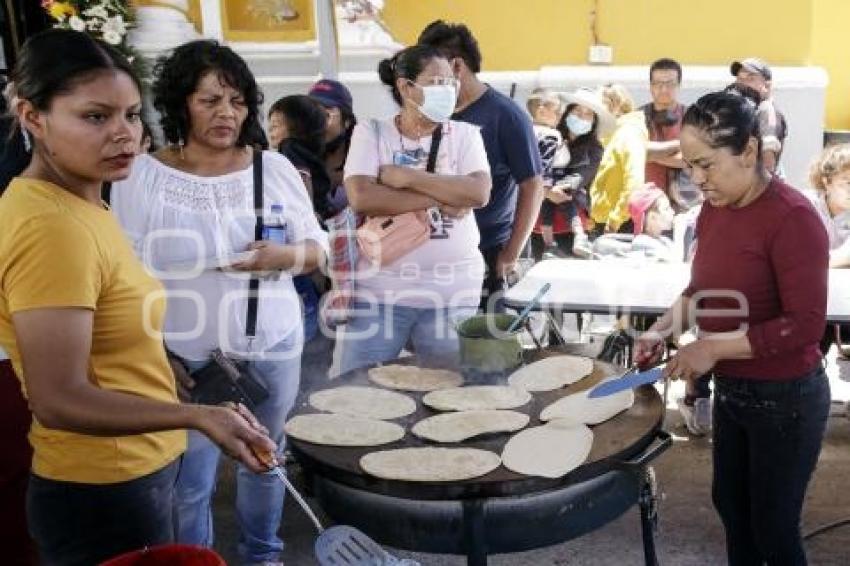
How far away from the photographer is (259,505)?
2652 millimetres

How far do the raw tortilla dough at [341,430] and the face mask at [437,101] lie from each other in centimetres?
124

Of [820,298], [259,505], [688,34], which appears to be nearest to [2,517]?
[259,505]

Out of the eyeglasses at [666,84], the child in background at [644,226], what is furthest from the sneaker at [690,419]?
the eyeglasses at [666,84]

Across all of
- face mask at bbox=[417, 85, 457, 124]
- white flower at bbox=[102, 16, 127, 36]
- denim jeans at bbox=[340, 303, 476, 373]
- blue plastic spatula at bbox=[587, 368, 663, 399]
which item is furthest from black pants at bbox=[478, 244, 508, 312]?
white flower at bbox=[102, 16, 127, 36]

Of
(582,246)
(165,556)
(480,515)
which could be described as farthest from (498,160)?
(165,556)

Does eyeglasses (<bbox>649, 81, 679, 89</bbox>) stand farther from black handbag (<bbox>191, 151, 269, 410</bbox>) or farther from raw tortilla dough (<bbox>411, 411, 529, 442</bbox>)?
raw tortilla dough (<bbox>411, 411, 529, 442</bbox>)

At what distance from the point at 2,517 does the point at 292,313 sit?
108 cm

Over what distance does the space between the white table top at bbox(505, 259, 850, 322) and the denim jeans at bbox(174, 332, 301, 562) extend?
110 cm

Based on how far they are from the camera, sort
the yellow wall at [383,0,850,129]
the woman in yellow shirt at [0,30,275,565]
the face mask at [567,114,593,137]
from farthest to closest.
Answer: the yellow wall at [383,0,850,129]
the face mask at [567,114,593,137]
the woman in yellow shirt at [0,30,275,565]

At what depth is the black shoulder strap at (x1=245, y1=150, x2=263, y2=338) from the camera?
7.61ft

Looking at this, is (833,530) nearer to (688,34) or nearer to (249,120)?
(249,120)

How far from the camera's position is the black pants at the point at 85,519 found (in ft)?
4.95

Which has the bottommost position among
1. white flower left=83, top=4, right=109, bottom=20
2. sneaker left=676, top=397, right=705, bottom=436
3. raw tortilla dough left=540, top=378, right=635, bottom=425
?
sneaker left=676, top=397, right=705, bottom=436

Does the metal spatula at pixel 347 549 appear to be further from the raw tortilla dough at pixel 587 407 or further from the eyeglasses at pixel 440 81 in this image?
the eyeglasses at pixel 440 81
